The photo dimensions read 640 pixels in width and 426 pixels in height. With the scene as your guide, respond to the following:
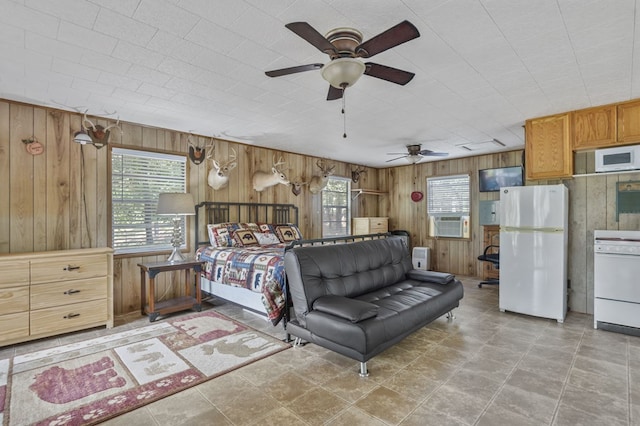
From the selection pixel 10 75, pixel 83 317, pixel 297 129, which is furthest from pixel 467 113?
pixel 83 317

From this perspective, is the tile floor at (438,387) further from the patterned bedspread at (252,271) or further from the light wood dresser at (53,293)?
the patterned bedspread at (252,271)

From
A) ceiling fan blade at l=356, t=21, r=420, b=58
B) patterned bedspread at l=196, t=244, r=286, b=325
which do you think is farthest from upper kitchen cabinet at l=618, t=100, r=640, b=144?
patterned bedspread at l=196, t=244, r=286, b=325

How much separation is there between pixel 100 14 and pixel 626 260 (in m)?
5.13

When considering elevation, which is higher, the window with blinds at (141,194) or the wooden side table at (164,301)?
the window with blinds at (141,194)

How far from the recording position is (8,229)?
3334 mm

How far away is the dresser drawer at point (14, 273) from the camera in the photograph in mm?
2949

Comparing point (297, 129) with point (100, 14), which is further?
point (297, 129)

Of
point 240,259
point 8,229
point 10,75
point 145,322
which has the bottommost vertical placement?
point 145,322

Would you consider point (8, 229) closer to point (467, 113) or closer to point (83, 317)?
point (83, 317)

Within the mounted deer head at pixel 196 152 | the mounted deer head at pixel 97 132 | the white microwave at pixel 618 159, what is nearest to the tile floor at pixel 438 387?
the white microwave at pixel 618 159

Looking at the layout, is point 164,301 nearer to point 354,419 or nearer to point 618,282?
point 354,419

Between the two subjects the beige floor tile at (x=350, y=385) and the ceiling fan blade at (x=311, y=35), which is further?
the beige floor tile at (x=350, y=385)

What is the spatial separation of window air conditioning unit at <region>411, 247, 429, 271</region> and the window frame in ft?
15.9

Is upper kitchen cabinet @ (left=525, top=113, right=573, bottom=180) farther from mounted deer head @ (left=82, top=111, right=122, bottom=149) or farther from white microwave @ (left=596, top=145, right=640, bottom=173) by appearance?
mounted deer head @ (left=82, top=111, right=122, bottom=149)
